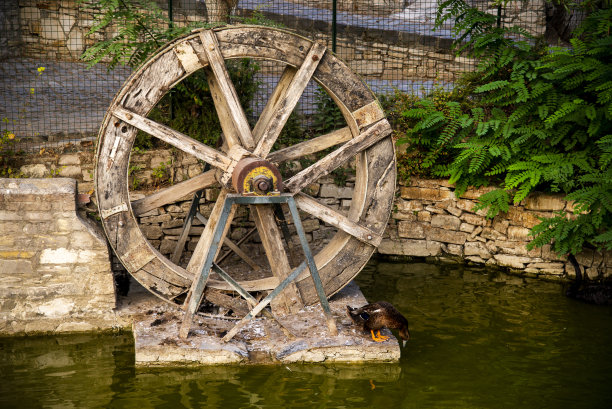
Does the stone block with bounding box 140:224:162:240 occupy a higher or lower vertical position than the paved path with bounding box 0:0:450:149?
lower

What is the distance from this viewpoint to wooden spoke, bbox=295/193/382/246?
5.86 metres

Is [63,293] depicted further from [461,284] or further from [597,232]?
[597,232]

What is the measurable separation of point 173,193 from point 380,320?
2.25 meters

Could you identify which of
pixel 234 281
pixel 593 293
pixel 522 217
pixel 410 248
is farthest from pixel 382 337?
pixel 522 217

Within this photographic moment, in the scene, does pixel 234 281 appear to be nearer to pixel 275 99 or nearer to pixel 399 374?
pixel 399 374

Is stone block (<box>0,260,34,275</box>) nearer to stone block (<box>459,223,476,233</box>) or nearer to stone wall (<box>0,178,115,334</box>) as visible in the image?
stone wall (<box>0,178,115,334</box>)

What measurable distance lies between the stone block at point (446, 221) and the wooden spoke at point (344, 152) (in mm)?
2068

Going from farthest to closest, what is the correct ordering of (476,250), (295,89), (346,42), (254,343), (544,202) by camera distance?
(346,42)
(476,250)
(544,202)
(295,89)
(254,343)

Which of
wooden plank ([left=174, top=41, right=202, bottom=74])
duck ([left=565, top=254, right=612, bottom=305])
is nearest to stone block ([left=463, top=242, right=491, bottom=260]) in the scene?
duck ([left=565, top=254, right=612, bottom=305])

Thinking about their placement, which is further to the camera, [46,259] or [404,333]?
[46,259]

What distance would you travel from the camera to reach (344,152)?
5.94 metres

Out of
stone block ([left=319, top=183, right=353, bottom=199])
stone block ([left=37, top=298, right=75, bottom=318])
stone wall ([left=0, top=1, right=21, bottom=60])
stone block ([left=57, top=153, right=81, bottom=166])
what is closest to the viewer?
stone block ([left=37, top=298, right=75, bottom=318])

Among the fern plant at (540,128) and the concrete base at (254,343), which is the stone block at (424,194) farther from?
the concrete base at (254,343)

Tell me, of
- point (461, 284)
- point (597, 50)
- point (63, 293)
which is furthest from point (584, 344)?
point (63, 293)
